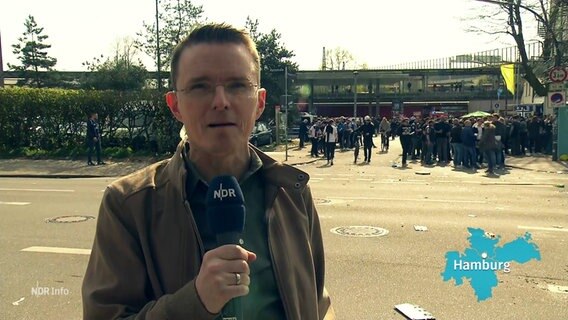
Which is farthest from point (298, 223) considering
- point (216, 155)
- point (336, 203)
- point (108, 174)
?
Result: point (108, 174)

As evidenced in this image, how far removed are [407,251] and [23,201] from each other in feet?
29.4

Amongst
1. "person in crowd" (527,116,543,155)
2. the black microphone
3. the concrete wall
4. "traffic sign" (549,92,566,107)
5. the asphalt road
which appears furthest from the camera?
"person in crowd" (527,116,543,155)

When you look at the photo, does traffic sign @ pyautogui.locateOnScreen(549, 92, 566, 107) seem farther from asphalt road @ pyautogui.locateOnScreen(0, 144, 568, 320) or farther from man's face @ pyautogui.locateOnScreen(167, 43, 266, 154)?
man's face @ pyautogui.locateOnScreen(167, 43, 266, 154)

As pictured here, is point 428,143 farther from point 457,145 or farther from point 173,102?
point 173,102

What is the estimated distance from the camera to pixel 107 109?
23578 millimetres

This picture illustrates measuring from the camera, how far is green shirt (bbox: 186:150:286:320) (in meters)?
1.82

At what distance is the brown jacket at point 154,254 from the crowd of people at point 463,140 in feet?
57.9

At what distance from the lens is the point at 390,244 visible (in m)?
7.55

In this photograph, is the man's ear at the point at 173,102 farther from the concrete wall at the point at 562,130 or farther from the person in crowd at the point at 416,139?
the concrete wall at the point at 562,130

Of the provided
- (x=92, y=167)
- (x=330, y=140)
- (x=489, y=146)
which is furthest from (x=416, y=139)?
(x=92, y=167)

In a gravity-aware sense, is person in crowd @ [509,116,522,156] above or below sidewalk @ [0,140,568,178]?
above

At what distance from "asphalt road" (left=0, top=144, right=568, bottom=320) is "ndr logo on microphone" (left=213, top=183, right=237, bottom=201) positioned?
3.56 metres

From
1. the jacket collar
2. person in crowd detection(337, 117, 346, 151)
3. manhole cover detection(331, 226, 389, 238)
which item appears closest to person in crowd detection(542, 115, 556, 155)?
person in crowd detection(337, 117, 346, 151)

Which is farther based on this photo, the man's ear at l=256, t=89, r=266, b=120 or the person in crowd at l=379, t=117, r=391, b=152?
the person in crowd at l=379, t=117, r=391, b=152
